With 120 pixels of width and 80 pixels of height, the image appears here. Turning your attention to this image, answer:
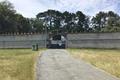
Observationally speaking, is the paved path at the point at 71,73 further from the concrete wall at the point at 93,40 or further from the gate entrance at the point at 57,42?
the gate entrance at the point at 57,42

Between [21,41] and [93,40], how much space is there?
1540cm

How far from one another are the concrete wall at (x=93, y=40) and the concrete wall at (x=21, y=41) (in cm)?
594

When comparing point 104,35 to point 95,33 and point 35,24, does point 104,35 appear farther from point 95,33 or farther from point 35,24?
point 35,24

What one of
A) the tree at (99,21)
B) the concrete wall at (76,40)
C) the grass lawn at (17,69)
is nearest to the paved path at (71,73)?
the grass lawn at (17,69)

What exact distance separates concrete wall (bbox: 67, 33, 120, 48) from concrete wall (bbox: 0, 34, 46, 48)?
19.5 ft

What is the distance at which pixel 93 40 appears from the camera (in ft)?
208

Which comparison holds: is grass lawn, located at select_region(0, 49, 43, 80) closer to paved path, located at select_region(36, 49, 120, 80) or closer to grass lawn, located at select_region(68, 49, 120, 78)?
paved path, located at select_region(36, 49, 120, 80)

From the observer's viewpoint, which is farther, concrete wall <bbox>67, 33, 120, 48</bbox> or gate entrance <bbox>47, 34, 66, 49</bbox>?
gate entrance <bbox>47, 34, 66, 49</bbox>

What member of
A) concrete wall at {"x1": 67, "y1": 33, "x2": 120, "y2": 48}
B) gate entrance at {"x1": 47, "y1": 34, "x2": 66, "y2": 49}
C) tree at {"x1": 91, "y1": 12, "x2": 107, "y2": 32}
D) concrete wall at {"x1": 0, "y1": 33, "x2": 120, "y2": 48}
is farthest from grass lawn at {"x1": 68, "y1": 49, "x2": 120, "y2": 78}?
tree at {"x1": 91, "y1": 12, "x2": 107, "y2": 32}

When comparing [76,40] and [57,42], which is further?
[57,42]

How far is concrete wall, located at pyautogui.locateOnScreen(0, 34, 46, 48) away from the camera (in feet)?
217

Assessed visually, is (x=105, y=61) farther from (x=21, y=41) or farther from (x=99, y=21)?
(x=99, y=21)

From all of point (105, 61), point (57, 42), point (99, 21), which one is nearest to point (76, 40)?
point (57, 42)

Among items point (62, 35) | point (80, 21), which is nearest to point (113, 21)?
point (80, 21)
